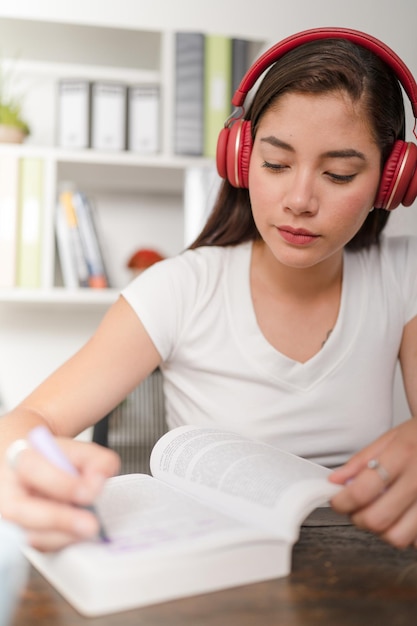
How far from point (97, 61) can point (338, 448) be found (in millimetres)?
1691

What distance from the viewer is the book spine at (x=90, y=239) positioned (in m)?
2.11

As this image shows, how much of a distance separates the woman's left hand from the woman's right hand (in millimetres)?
213

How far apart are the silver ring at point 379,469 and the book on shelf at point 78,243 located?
1569 millimetres

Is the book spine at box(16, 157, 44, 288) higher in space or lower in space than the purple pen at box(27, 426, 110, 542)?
higher

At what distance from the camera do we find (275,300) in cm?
120

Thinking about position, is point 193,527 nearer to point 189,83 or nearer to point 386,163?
point 386,163

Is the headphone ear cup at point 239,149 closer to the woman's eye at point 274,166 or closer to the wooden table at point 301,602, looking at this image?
the woman's eye at point 274,166

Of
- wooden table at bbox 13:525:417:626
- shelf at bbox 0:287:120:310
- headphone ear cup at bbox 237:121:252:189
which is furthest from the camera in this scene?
shelf at bbox 0:287:120:310

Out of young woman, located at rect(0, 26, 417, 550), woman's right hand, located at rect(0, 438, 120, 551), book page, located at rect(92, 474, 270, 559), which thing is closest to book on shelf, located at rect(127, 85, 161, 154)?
young woman, located at rect(0, 26, 417, 550)

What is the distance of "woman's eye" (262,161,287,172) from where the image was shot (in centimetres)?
97

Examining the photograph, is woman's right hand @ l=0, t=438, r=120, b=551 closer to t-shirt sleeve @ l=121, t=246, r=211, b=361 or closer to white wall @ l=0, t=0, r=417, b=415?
t-shirt sleeve @ l=121, t=246, r=211, b=361

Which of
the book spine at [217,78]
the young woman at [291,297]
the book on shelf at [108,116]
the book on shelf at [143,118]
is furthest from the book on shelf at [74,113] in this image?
the young woman at [291,297]

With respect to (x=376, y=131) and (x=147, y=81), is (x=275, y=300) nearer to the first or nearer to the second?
(x=376, y=131)

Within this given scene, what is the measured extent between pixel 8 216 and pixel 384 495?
1.66 metres
